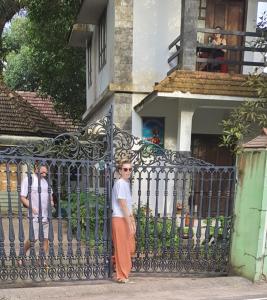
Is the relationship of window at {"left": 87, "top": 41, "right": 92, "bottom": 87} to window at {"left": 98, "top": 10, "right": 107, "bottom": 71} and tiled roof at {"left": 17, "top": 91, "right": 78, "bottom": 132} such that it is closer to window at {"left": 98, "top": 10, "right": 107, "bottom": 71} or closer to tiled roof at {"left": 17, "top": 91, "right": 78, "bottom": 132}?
window at {"left": 98, "top": 10, "right": 107, "bottom": 71}

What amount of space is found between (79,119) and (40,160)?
13.5 m

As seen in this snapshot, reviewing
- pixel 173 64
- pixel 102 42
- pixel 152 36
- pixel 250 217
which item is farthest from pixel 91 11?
pixel 250 217

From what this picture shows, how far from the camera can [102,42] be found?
1169cm

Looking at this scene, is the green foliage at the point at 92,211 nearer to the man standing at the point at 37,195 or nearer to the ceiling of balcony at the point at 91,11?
the man standing at the point at 37,195

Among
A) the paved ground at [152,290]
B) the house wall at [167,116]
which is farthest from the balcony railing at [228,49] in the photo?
the paved ground at [152,290]

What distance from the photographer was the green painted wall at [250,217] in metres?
5.09

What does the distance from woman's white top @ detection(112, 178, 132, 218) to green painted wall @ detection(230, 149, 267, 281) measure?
157 cm

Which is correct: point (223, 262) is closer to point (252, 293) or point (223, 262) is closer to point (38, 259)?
point (252, 293)

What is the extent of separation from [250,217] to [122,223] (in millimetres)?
1677

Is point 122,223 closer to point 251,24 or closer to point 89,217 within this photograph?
point 89,217

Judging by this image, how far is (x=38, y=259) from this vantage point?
5.01 metres

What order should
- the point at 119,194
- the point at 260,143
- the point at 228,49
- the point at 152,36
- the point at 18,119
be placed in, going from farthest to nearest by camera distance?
1. the point at 18,119
2. the point at 152,36
3. the point at 228,49
4. the point at 260,143
5. the point at 119,194

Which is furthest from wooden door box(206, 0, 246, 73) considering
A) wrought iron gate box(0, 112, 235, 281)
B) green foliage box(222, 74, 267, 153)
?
wrought iron gate box(0, 112, 235, 281)

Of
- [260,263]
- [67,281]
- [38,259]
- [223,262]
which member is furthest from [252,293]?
[38,259]
